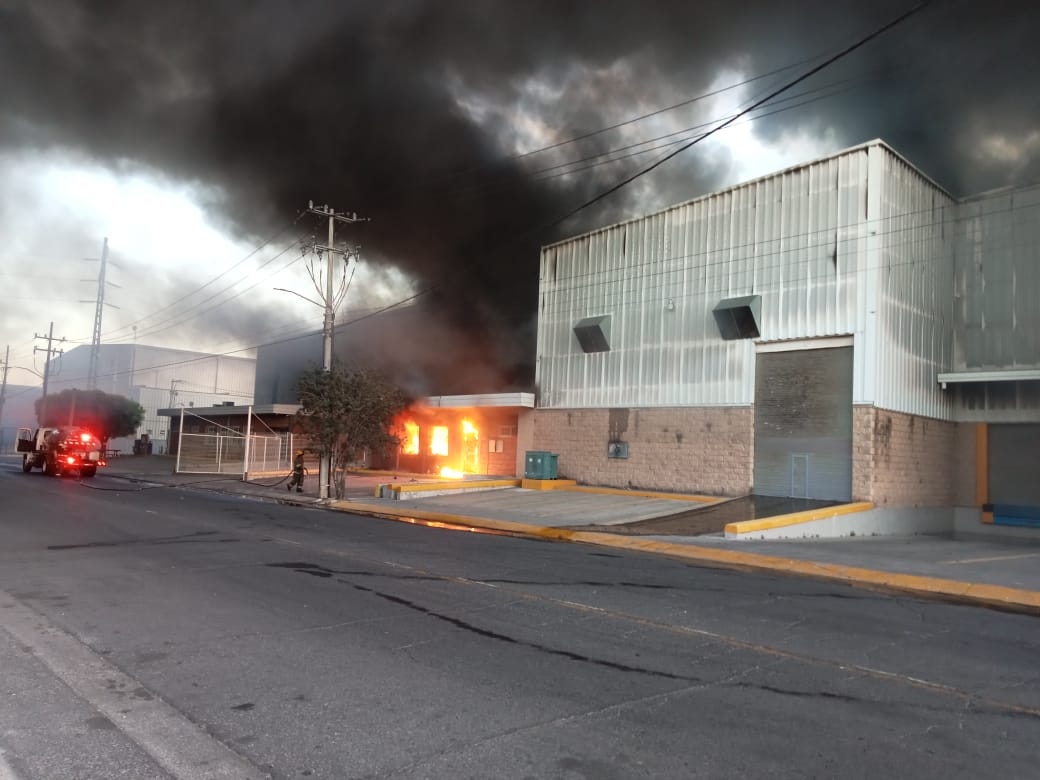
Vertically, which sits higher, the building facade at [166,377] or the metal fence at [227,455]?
the building facade at [166,377]

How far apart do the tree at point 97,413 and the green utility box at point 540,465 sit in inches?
1708

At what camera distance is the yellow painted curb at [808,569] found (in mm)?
8578

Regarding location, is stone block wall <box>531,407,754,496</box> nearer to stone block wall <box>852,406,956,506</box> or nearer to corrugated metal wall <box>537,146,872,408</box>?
corrugated metal wall <box>537,146,872,408</box>

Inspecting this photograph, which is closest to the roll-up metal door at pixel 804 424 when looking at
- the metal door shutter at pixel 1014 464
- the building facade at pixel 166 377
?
the metal door shutter at pixel 1014 464

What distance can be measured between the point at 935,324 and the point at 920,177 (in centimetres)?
376

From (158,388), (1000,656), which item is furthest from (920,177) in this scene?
(158,388)

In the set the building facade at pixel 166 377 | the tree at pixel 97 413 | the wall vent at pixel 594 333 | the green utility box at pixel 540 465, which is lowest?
the green utility box at pixel 540 465

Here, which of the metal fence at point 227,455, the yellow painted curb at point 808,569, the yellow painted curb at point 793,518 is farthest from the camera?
the metal fence at point 227,455

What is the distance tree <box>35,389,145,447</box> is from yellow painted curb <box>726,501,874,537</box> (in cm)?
5299

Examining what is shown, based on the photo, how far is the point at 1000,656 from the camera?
5.60m

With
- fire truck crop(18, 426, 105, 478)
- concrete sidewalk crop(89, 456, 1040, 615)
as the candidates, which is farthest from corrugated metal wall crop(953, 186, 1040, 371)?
fire truck crop(18, 426, 105, 478)

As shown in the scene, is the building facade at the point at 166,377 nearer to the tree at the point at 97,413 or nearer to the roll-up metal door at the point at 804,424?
the tree at the point at 97,413

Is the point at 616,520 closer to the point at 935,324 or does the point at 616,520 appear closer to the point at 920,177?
the point at 935,324

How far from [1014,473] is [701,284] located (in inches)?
366
